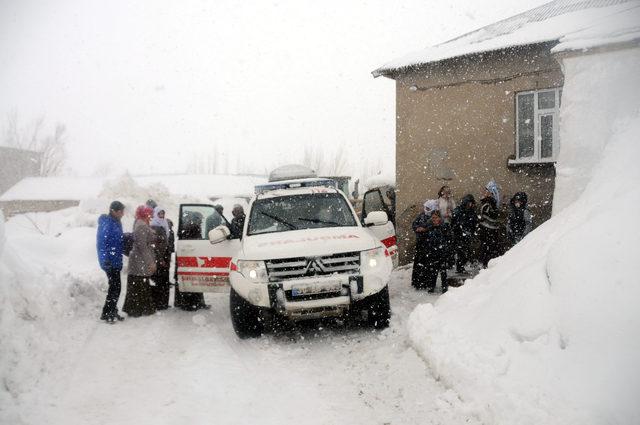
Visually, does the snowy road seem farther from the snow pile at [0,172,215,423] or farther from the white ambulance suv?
the white ambulance suv

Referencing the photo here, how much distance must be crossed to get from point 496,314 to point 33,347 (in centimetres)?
482

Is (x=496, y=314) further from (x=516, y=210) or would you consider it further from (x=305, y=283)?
(x=516, y=210)

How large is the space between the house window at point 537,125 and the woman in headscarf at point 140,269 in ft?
26.2

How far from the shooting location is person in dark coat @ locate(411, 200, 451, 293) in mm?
8578

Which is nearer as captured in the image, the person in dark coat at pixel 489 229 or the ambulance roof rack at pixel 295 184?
the ambulance roof rack at pixel 295 184

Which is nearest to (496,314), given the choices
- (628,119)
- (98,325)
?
(628,119)

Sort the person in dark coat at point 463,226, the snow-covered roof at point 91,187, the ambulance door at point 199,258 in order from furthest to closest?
the snow-covered roof at point 91,187
the person in dark coat at point 463,226
the ambulance door at point 199,258

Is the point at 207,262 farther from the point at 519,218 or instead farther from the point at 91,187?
the point at 91,187

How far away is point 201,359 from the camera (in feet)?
17.9

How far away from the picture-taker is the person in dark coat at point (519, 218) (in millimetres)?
9750

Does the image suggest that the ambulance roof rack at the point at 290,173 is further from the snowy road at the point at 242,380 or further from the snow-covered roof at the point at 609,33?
the snow-covered roof at the point at 609,33

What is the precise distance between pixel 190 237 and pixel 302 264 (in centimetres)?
268

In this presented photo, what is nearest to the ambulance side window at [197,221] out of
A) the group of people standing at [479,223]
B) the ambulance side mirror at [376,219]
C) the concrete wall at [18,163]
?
the ambulance side mirror at [376,219]

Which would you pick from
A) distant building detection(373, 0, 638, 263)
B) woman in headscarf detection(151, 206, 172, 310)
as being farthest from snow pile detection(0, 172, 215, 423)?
distant building detection(373, 0, 638, 263)
